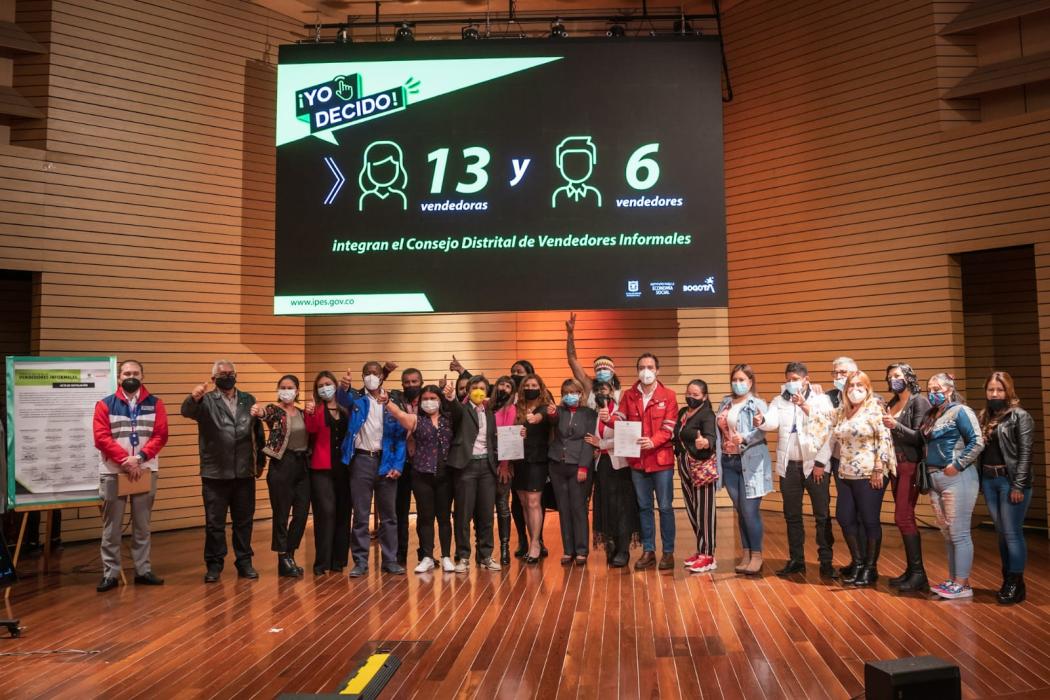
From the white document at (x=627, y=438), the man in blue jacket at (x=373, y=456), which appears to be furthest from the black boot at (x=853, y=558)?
the man in blue jacket at (x=373, y=456)

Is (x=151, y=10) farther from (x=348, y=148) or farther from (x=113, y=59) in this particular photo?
(x=348, y=148)

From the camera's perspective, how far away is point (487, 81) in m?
8.65

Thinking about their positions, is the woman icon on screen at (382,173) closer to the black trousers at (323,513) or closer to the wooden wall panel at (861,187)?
the black trousers at (323,513)

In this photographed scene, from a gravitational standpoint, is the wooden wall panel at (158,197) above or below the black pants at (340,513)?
above

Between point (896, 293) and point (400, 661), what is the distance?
660cm

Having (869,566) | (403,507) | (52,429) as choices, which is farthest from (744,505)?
(52,429)

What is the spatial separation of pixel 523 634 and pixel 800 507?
8.27ft

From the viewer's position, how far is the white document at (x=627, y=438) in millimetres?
6395

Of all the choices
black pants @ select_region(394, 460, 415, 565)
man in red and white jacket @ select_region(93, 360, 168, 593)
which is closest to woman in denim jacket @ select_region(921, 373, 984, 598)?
black pants @ select_region(394, 460, 415, 565)

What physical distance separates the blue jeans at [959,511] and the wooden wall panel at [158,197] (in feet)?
23.0

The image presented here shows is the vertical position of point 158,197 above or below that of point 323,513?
above

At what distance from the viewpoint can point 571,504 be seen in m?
6.61

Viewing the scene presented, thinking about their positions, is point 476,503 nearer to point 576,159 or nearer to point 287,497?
point 287,497

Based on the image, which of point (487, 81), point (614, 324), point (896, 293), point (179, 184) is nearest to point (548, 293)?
point (614, 324)
